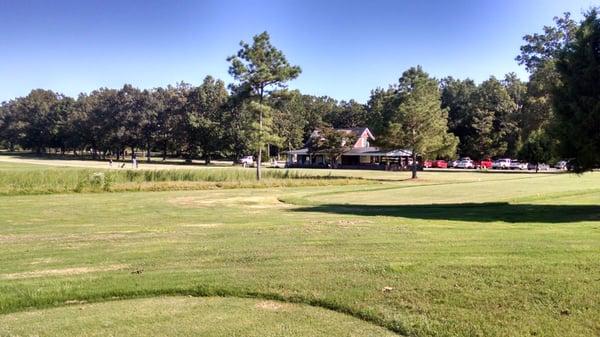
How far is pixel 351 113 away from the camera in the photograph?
134m

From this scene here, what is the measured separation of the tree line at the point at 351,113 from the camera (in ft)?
63.4

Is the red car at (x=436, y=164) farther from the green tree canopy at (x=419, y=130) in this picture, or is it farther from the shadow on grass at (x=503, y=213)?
the shadow on grass at (x=503, y=213)

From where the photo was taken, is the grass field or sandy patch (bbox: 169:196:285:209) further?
sandy patch (bbox: 169:196:285:209)

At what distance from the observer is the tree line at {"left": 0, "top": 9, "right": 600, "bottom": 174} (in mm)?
19312

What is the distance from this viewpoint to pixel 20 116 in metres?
147

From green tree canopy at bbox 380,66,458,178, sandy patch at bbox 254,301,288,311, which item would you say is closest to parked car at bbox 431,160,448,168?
green tree canopy at bbox 380,66,458,178

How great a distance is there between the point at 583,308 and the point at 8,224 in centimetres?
1547

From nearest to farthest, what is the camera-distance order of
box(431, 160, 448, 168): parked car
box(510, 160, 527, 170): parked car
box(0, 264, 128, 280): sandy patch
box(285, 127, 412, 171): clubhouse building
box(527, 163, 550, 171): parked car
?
box(0, 264, 128, 280): sandy patch → box(527, 163, 550, 171): parked car → box(510, 160, 527, 170): parked car → box(285, 127, 412, 171): clubhouse building → box(431, 160, 448, 168): parked car

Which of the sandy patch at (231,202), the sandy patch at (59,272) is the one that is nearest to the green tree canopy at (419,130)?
the sandy patch at (231,202)

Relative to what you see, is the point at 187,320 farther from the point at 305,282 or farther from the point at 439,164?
the point at 439,164

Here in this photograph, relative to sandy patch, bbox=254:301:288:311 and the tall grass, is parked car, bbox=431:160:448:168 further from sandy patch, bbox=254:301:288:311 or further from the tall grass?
sandy patch, bbox=254:301:288:311

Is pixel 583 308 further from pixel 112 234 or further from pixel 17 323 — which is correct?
pixel 112 234

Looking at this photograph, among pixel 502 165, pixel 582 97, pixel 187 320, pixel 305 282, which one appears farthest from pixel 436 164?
pixel 187 320

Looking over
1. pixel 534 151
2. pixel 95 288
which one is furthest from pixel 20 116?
pixel 95 288
